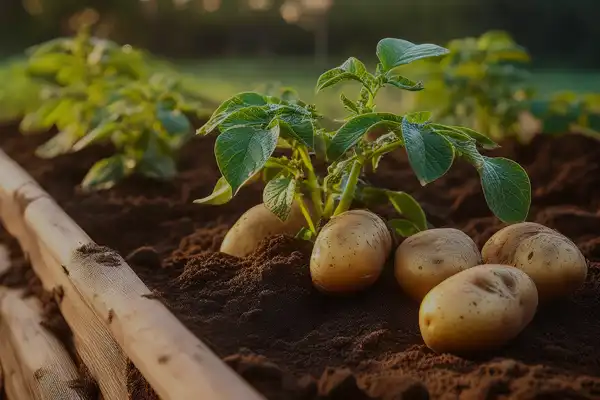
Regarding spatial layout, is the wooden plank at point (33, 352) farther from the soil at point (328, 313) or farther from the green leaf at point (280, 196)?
the green leaf at point (280, 196)

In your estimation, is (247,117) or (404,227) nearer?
(247,117)

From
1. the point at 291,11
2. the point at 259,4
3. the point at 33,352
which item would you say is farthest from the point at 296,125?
the point at 259,4

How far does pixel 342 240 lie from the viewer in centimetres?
147

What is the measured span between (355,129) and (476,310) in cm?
36

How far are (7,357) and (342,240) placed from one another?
1.38m

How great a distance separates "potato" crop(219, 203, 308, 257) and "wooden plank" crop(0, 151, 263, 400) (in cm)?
26

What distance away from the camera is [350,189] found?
5.29 feet

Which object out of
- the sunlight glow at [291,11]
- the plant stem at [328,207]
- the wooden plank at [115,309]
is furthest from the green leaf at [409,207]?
the sunlight glow at [291,11]

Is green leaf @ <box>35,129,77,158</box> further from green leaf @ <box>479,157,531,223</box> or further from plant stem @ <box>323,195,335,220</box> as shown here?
green leaf @ <box>479,157,531,223</box>

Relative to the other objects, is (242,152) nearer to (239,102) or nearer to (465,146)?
(239,102)

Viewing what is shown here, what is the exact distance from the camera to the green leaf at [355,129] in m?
1.36

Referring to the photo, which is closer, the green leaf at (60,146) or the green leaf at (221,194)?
the green leaf at (221,194)

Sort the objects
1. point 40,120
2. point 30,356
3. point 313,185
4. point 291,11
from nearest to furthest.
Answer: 1. point 313,185
2. point 30,356
3. point 40,120
4. point 291,11

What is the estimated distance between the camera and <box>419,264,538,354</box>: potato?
126 cm
